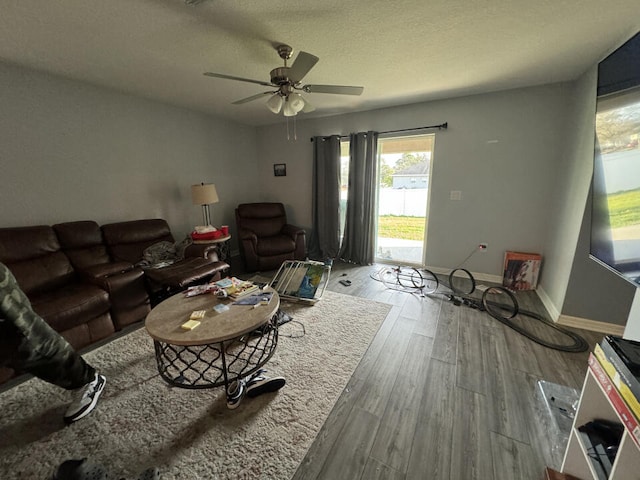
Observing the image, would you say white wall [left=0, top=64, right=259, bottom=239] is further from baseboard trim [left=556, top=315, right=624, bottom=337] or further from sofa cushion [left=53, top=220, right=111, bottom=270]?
baseboard trim [left=556, top=315, right=624, bottom=337]

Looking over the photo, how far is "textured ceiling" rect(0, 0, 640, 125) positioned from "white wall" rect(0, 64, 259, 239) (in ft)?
0.86

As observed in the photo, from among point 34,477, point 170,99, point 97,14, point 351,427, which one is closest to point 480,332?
point 351,427

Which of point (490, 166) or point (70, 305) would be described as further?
point (490, 166)

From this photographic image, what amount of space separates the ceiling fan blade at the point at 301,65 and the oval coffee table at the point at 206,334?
5.20ft

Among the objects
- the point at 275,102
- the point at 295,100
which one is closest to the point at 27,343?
the point at 275,102

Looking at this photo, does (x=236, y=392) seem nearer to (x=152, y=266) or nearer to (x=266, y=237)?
(x=152, y=266)

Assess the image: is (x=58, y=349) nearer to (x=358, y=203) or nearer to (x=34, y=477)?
(x=34, y=477)

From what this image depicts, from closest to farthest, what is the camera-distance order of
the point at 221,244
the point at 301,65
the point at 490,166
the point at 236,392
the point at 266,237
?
the point at 236,392, the point at 301,65, the point at 490,166, the point at 221,244, the point at 266,237

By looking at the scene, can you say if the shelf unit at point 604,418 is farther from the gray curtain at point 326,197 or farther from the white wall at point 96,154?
the white wall at point 96,154

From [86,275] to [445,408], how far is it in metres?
3.02

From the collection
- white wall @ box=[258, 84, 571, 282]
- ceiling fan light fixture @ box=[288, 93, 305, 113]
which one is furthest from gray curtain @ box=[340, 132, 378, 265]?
ceiling fan light fixture @ box=[288, 93, 305, 113]

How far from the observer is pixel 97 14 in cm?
149

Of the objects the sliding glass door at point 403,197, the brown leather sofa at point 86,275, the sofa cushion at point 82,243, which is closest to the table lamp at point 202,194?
the brown leather sofa at point 86,275

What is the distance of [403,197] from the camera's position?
391 cm
